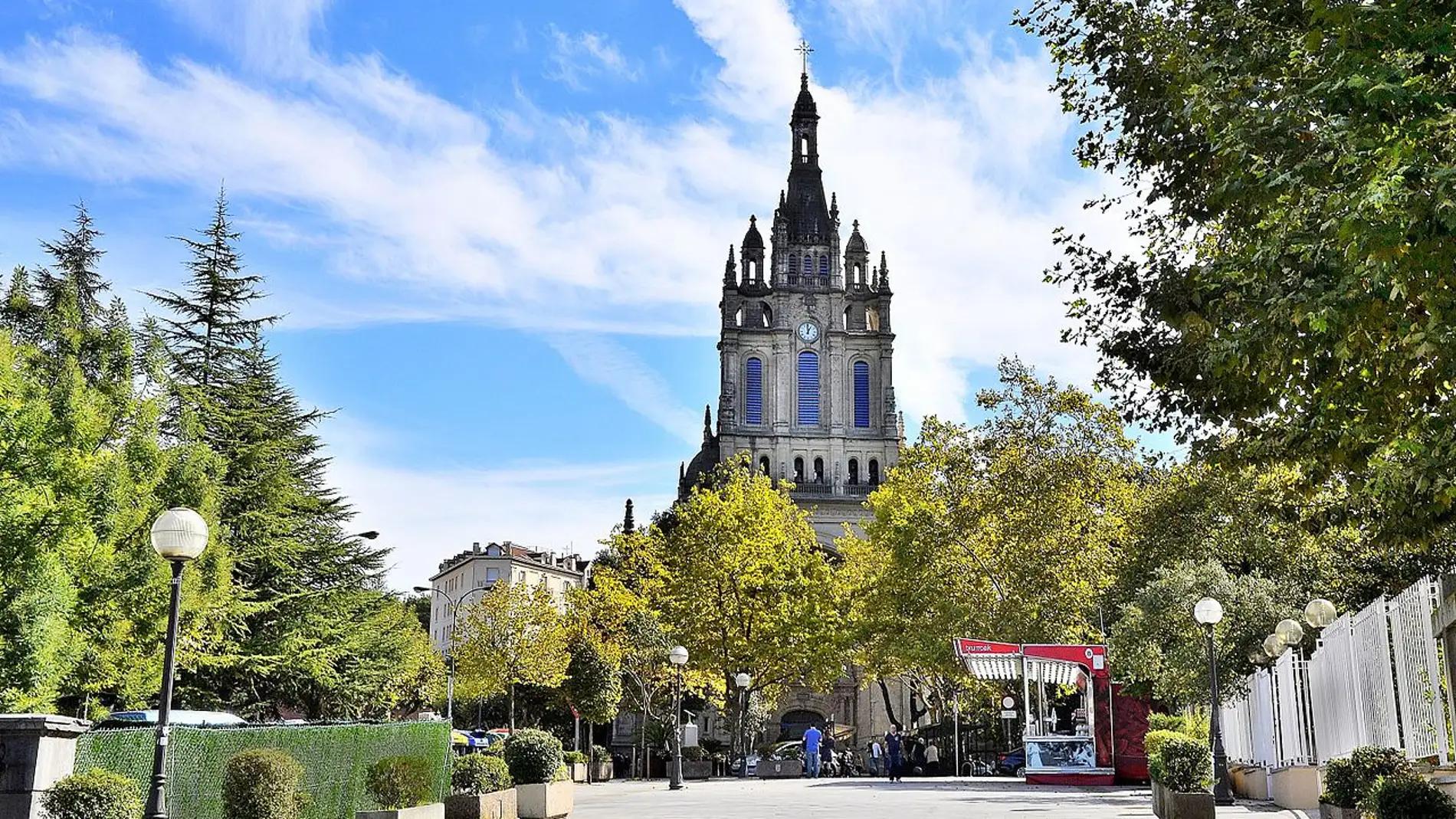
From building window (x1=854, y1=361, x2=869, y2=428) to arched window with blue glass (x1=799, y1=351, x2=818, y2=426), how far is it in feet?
10.9

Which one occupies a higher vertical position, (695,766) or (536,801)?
(536,801)

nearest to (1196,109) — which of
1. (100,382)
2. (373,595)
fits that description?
(100,382)

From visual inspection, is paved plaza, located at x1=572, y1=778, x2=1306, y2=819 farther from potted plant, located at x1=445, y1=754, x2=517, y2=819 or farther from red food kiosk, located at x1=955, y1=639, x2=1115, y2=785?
potted plant, located at x1=445, y1=754, x2=517, y2=819

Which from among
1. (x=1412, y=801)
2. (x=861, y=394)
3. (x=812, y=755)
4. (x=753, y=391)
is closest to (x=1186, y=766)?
(x=1412, y=801)

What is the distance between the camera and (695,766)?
41500mm

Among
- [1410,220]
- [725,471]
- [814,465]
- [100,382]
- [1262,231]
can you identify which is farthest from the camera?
[814,465]

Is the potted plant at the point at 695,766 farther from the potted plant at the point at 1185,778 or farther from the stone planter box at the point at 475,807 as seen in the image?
the potted plant at the point at 1185,778

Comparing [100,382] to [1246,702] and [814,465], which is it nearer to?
[1246,702]

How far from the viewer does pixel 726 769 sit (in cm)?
4666

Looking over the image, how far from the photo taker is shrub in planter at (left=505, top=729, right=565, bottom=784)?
63.4 ft

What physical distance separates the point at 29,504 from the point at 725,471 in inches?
1223

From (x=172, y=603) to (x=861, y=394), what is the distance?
96.0 meters

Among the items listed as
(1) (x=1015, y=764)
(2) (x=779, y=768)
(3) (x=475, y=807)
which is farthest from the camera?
(2) (x=779, y=768)

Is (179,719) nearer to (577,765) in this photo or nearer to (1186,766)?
(577,765)
